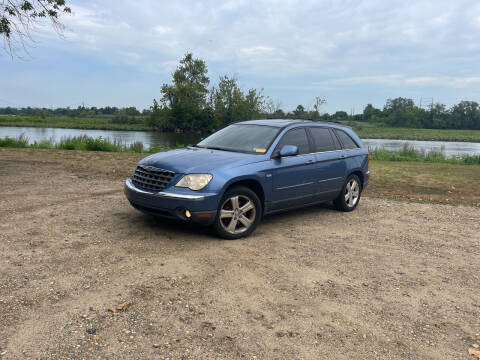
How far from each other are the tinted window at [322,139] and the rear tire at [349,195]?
32.8 inches

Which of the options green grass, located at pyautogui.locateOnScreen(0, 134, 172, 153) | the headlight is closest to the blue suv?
the headlight

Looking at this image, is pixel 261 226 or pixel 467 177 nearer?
pixel 261 226

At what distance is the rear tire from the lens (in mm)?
7766

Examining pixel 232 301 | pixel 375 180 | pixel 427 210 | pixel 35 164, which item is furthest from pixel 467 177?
pixel 35 164

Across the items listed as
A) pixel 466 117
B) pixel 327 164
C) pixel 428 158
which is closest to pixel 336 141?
pixel 327 164

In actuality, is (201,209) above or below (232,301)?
above

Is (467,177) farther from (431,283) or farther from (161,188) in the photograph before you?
(161,188)

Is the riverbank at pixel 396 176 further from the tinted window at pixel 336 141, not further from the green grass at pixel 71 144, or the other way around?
the tinted window at pixel 336 141

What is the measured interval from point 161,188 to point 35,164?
879 centimetres

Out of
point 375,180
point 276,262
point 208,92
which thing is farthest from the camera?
point 208,92

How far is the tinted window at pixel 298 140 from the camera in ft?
21.6

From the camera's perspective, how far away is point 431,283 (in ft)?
15.1

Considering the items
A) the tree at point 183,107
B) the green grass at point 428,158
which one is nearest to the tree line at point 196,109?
the tree at point 183,107

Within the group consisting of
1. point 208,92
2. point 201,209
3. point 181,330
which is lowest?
point 181,330
